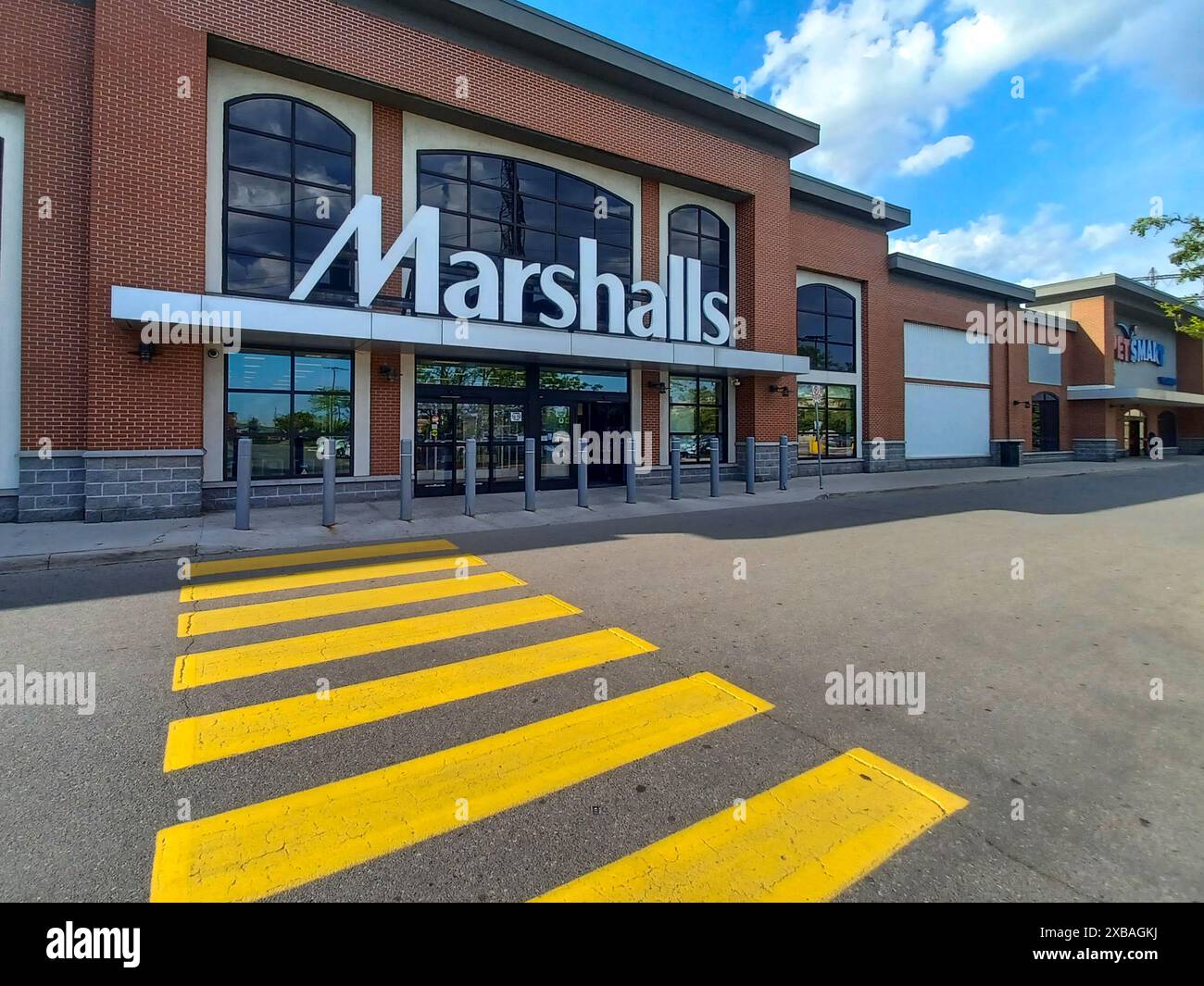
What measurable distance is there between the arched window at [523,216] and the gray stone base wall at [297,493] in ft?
15.0

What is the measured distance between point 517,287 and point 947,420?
21.3m

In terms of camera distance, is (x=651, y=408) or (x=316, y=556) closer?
(x=316, y=556)

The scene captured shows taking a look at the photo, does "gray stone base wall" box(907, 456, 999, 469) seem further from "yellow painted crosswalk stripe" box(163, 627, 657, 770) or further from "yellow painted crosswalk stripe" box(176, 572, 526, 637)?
"yellow painted crosswalk stripe" box(163, 627, 657, 770)

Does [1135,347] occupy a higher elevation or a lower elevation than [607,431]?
higher

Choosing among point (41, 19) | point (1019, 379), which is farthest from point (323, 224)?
point (1019, 379)

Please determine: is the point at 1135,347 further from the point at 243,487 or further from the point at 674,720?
the point at 243,487

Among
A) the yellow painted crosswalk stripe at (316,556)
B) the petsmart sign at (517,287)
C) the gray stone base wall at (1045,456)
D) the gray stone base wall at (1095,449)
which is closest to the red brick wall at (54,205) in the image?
the petsmart sign at (517,287)

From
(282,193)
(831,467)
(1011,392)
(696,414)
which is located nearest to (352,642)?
(282,193)

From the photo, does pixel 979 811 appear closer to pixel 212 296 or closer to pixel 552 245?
pixel 212 296

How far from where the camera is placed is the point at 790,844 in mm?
2451

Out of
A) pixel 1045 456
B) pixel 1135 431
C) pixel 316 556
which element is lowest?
pixel 316 556

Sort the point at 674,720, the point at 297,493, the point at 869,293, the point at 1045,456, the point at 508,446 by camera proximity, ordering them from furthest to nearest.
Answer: the point at 1045,456
the point at 869,293
the point at 508,446
the point at 297,493
the point at 674,720

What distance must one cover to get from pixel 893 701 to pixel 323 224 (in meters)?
14.5

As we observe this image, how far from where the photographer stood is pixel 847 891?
2189mm
